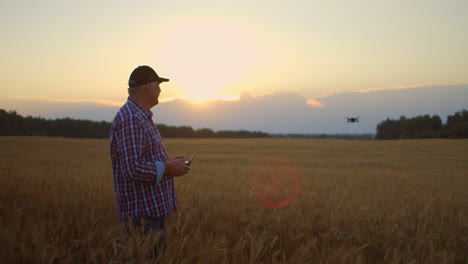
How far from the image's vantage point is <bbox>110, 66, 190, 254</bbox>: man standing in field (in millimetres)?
2658

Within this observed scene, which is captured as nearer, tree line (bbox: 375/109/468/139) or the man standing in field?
the man standing in field

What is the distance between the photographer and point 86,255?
273 cm

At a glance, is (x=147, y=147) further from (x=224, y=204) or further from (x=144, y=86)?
(x=224, y=204)

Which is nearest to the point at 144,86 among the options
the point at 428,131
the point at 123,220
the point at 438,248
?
the point at 123,220

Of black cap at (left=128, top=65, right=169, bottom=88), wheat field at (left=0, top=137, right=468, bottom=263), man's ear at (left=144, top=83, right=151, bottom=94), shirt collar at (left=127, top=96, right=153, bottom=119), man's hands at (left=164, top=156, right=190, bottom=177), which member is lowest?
wheat field at (left=0, top=137, right=468, bottom=263)

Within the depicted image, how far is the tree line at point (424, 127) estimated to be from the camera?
45.5m

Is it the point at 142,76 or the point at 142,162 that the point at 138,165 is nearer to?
the point at 142,162

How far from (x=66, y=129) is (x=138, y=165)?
6262cm

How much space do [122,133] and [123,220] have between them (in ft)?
2.73

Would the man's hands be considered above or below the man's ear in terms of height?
below

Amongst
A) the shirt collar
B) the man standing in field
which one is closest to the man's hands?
the man standing in field

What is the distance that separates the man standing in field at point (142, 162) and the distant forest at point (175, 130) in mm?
49345

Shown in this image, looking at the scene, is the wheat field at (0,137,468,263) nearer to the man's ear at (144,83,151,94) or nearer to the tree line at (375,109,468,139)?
the man's ear at (144,83,151,94)

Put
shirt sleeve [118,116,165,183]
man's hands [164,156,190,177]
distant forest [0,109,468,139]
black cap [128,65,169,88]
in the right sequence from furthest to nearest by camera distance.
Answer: distant forest [0,109,468,139]
black cap [128,65,169,88]
man's hands [164,156,190,177]
shirt sleeve [118,116,165,183]
